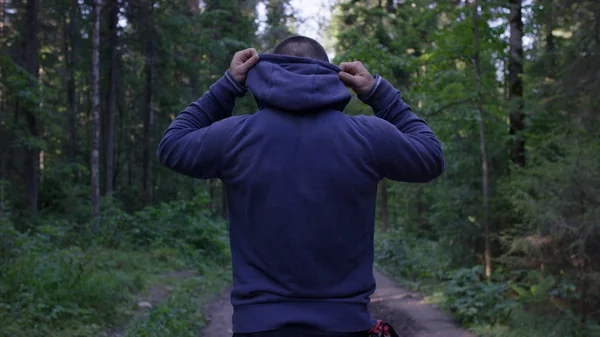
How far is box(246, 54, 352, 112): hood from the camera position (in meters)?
2.15

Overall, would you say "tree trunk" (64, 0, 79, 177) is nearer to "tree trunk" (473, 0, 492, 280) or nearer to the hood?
"tree trunk" (473, 0, 492, 280)

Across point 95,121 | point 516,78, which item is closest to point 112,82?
point 95,121

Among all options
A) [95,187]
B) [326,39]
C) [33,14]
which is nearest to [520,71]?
[95,187]

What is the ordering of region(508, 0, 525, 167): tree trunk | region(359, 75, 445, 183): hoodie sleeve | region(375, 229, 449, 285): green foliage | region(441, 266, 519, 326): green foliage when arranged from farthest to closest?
region(375, 229, 449, 285): green foliage
region(508, 0, 525, 167): tree trunk
region(441, 266, 519, 326): green foliage
region(359, 75, 445, 183): hoodie sleeve

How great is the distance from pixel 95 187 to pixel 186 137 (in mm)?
17362

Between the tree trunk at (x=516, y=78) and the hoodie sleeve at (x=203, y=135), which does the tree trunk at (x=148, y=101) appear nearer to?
the tree trunk at (x=516, y=78)

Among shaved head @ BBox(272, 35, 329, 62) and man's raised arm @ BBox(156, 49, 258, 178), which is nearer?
man's raised arm @ BBox(156, 49, 258, 178)

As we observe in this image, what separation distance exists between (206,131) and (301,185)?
1.46ft

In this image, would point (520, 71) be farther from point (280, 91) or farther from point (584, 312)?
point (280, 91)

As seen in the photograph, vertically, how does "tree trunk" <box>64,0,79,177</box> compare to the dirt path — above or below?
above

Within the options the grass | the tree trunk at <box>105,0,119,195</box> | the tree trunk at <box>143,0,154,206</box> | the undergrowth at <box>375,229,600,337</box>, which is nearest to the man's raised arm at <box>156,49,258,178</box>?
the grass

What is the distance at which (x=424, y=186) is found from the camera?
19891 mm

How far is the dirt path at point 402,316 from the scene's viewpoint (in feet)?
33.4

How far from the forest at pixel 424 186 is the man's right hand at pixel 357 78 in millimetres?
6336
